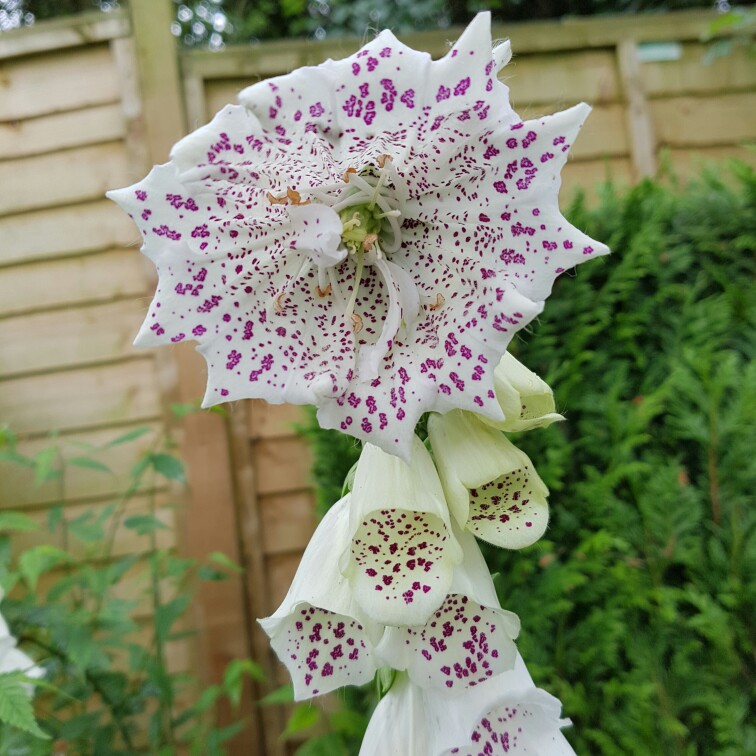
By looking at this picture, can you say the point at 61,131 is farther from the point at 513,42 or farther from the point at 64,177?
the point at 513,42

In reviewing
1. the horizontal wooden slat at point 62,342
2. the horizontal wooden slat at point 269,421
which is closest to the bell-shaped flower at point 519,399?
the horizontal wooden slat at point 269,421

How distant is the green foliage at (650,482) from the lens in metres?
1.04

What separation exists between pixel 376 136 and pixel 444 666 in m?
0.37

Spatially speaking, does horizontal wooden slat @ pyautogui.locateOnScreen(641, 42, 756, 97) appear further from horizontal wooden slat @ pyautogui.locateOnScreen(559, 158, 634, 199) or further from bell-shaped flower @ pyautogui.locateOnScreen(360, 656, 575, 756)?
bell-shaped flower @ pyautogui.locateOnScreen(360, 656, 575, 756)

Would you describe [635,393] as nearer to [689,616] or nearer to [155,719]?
[689,616]

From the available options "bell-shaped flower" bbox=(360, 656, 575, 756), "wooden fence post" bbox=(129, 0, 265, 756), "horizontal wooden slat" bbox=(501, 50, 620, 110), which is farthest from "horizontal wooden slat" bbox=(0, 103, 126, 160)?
"bell-shaped flower" bbox=(360, 656, 575, 756)

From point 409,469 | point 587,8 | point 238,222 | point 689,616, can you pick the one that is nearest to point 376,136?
point 238,222

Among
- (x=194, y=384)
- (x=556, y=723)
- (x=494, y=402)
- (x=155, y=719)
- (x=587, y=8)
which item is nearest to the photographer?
(x=494, y=402)

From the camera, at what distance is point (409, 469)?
466mm

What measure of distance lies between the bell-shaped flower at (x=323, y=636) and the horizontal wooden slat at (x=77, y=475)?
Answer: 113cm

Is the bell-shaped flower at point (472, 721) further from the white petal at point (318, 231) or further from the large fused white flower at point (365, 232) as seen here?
the white petal at point (318, 231)

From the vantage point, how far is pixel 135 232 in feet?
5.14

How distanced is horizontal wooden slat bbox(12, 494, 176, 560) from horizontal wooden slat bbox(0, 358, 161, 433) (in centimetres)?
20

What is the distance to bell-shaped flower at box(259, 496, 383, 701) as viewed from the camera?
0.48 m
